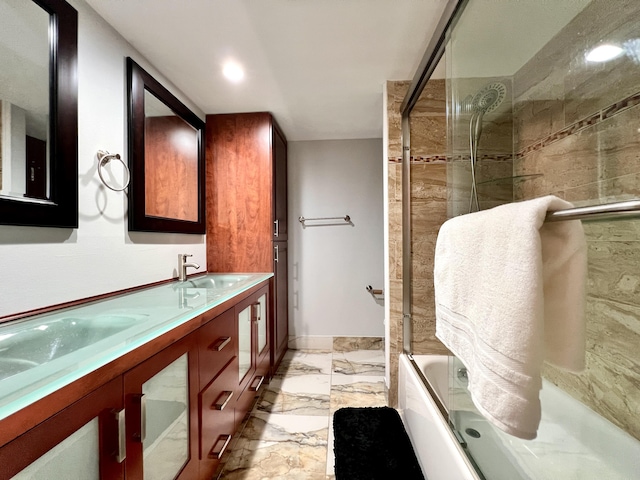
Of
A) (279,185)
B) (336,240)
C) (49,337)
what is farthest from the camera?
(336,240)

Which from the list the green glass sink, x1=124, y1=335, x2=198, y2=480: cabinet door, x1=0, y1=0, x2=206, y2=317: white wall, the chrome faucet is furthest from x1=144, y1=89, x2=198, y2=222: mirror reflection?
x1=124, y1=335, x2=198, y2=480: cabinet door

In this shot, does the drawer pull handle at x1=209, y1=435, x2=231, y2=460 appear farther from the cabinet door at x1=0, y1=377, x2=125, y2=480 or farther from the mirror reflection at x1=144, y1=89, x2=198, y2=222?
the mirror reflection at x1=144, y1=89, x2=198, y2=222

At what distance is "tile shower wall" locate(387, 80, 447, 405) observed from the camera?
1.75 m

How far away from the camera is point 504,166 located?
1.23 m

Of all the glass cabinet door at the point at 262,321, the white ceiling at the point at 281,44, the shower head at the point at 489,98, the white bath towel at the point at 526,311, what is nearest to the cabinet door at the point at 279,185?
the white ceiling at the point at 281,44

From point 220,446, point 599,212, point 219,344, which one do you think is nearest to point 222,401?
point 220,446

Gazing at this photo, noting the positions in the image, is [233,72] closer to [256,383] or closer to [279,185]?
[279,185]

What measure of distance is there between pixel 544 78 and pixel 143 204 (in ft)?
6.77

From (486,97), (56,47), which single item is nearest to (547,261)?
(486,97)

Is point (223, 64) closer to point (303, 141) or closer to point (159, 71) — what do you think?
point (159, 71)

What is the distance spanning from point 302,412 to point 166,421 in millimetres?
1098

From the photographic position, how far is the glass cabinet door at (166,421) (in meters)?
0.78

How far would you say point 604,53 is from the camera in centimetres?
101

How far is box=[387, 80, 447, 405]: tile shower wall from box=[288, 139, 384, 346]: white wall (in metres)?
0.90
